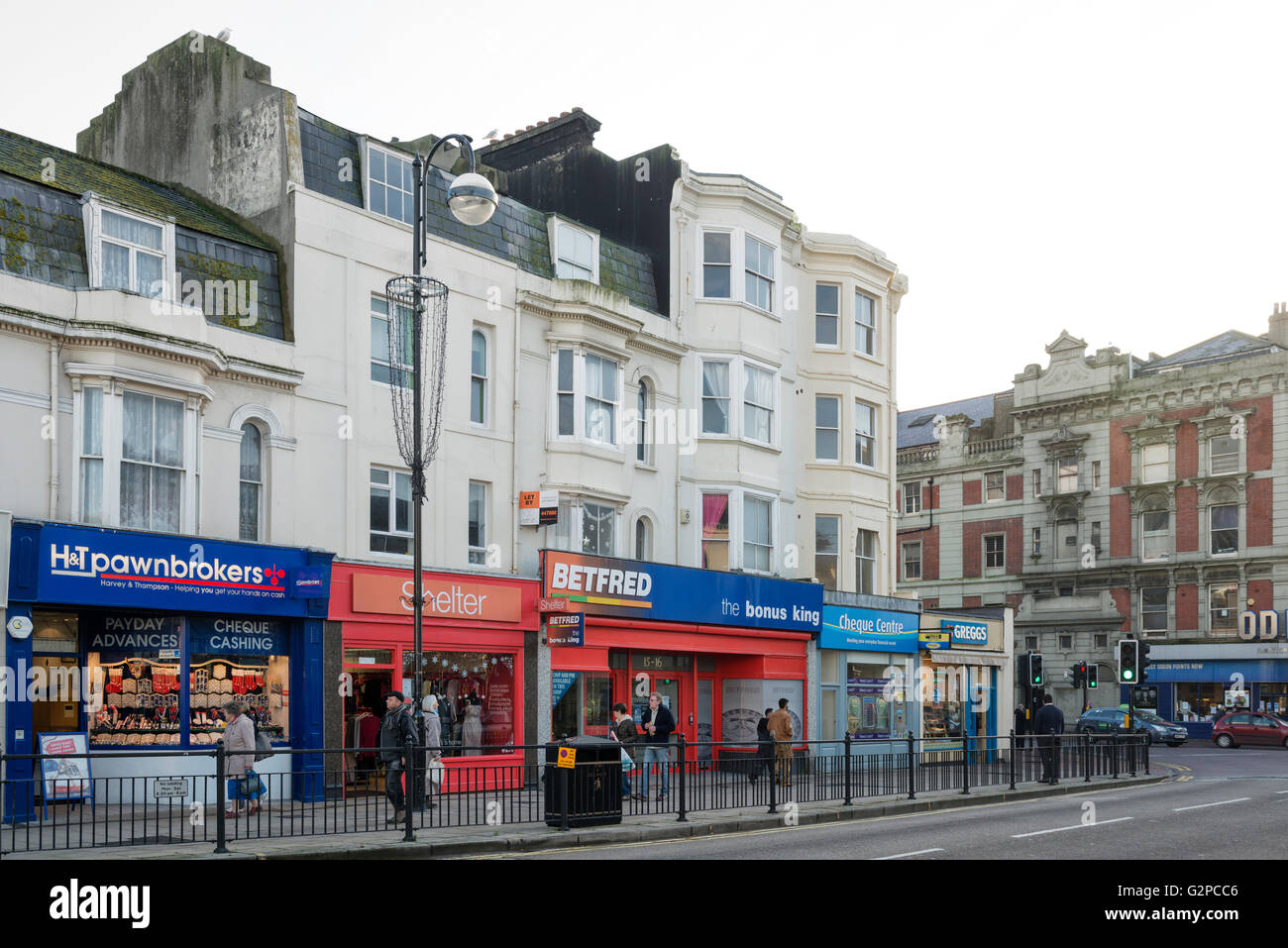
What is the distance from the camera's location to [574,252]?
2903cm

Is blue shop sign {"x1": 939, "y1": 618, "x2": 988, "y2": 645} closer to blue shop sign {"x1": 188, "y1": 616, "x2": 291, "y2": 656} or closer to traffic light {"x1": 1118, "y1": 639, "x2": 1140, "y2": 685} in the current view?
traffic light {"x1": 1118, "y1": 639, "x2": 1140, "y2": 685}

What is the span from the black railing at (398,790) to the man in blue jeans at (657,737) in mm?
53

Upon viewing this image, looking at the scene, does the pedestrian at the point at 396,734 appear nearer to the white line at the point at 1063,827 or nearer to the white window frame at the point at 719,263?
the white line at the point at 1063,827

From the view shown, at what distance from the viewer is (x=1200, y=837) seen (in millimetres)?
16094

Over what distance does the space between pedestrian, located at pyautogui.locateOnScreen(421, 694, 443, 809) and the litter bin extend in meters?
1.39

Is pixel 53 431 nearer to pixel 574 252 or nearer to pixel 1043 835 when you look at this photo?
pixel 574 252

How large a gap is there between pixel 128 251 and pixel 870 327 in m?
20.5

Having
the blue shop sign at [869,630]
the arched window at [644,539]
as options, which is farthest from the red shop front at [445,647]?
the blue shop sign at [869,630]

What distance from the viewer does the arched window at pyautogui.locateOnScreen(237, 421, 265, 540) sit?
21875 mm

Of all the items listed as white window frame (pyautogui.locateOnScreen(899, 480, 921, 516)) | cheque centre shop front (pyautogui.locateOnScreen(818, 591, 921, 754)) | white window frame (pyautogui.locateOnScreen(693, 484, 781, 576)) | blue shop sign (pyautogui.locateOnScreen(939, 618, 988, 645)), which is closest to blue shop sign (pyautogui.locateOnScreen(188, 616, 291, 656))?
white window frame (pyautogui.locateOnScreen(693, 484, 781, 576))

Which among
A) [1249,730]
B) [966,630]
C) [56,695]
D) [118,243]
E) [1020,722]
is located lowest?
[1249,730]

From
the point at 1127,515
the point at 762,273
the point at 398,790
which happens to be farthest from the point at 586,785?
the point at 1127,515

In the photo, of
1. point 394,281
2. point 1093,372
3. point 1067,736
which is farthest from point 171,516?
point 1093,372

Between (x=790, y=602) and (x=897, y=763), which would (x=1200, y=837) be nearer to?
(x=897, y=763)
